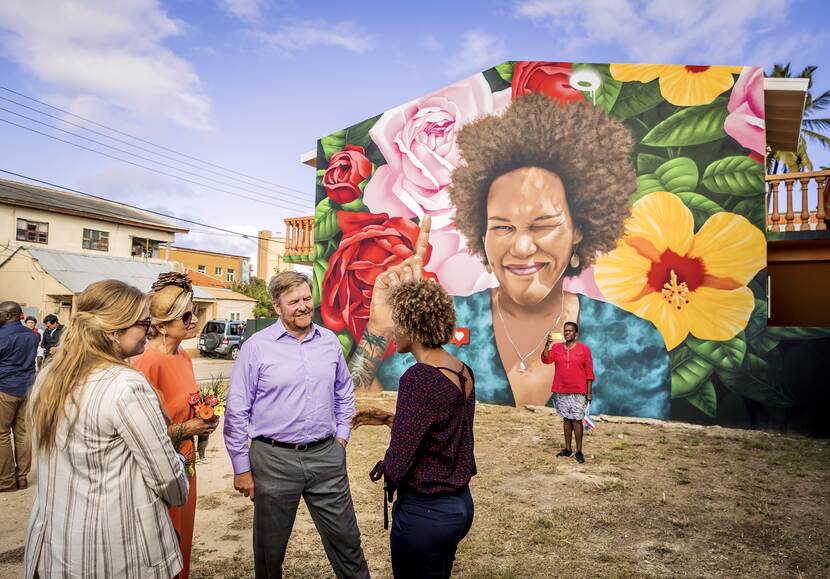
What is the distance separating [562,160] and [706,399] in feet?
17.2

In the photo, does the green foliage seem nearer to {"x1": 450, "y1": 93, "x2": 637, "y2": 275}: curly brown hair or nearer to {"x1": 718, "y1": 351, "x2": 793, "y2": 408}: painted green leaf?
{"x1": 450, "y1": 93, "x2": 637, "y2": 275}: curly brown hair

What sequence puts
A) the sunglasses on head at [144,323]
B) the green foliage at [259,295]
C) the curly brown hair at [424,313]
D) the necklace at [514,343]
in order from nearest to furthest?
the sunglasses on head at [144,323], the curly brown hair at [424,313], the necklace at [514,343], the green foliage at [259,295]

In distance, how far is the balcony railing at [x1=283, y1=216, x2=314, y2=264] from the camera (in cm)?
1659

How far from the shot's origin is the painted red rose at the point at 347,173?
14.3m

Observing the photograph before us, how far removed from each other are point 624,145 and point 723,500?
710 cm

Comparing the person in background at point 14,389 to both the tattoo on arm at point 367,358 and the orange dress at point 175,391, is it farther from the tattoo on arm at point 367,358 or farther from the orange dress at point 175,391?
the tattoo on arm at point 367,358

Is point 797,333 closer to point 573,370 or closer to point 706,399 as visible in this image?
point 706,399

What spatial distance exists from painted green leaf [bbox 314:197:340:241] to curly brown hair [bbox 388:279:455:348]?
12.1 meters

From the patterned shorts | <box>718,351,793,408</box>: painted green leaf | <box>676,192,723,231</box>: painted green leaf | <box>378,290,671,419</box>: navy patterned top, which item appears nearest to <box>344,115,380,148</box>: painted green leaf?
<box>378,290,671,419</box>: navy patterned top

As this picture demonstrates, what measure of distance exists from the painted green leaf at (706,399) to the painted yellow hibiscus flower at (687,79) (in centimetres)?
516

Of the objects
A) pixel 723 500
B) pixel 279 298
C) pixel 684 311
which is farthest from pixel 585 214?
pixel 279 298

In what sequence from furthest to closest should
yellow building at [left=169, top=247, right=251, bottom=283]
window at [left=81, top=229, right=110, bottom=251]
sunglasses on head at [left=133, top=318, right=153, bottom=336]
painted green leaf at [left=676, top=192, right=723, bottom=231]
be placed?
1. yellow building at [left=169, top=247, right=251, bottom=283]
2. window at [left=81, top=229, right=110, bottom=251]
3. painted green leaf at [left=676, top=192, right=723, bottom=231]
4. sunglasses on head at [left=133, top=318, right=153, bottom=336]

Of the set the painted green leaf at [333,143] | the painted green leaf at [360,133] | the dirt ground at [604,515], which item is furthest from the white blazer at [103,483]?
the painted green leaf at [333,143]

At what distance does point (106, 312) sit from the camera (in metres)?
2.12
